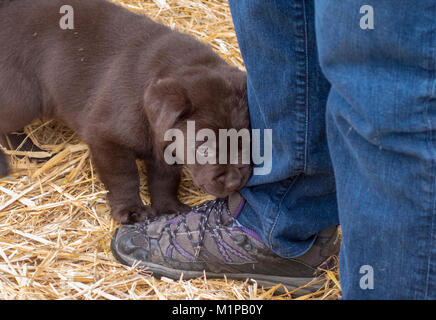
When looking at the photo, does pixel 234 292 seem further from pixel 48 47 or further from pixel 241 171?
pixel 48 47

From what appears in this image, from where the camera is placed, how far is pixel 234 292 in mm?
1953

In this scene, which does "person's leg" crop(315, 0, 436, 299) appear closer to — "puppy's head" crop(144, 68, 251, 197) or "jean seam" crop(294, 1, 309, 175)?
"jean seam" crop(294, 1, 309, 175)

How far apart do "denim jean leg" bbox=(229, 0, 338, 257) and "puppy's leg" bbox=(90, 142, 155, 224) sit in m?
0.71

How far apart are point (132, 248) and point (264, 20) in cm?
108

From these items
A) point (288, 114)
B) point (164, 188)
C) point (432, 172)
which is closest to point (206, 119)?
point (288, 114)

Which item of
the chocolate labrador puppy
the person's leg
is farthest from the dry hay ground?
the person's leg

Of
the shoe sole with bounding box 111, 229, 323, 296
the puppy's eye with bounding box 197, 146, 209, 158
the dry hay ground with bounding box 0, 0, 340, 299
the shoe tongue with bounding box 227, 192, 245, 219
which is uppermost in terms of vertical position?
the puppy's eye with bounding box 197, 146, 209, 158

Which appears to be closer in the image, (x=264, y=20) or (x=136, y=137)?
(x=264, y=20)

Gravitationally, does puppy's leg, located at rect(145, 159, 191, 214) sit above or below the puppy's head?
below

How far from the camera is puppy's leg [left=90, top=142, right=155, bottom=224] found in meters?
2.36

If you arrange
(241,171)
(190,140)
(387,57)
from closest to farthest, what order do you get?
(387,57) → (241,171) → (190,140)

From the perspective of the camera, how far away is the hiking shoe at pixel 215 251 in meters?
1.97

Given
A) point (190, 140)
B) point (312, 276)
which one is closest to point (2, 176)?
point (190, 140)

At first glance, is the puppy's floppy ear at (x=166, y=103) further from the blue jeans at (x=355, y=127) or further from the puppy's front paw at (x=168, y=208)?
the puppy's front paw at (x=168, y=208)
